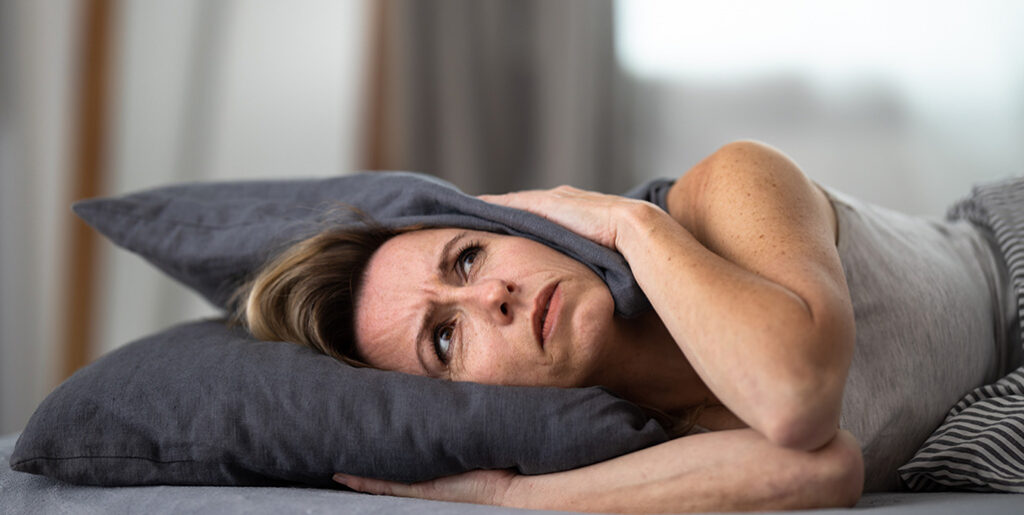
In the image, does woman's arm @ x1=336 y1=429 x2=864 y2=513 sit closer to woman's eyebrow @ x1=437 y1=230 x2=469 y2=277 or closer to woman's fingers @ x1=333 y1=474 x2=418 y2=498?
woman's fingers @ x1=333 y1=474 x2=418 y2=498

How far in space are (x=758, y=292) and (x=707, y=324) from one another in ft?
0.24

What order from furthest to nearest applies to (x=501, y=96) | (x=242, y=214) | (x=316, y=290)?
(x=501, y=96), (x=242, y=214), (x=316, y=290)

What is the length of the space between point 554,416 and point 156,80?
2.42m

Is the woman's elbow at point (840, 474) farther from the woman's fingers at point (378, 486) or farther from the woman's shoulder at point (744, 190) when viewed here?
the woman's fingers at point (378, 486)

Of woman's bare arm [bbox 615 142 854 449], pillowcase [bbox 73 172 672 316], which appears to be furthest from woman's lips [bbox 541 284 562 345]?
pillowcase [bbox 73 172 672 316]

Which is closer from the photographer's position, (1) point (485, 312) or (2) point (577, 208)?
(1) point (485, 312)

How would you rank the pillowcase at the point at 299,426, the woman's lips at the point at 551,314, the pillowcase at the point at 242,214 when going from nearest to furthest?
the pillowcase at the point at 299,426
the woman's lips at the point at 551,314
the pillowcase at the point at 242,214

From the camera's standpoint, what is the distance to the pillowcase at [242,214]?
1394 mm

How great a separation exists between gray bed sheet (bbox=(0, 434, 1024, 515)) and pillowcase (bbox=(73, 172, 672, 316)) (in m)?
0.47

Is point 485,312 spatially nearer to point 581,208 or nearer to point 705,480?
point 581,208

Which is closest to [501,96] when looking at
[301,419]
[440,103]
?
[440,103]

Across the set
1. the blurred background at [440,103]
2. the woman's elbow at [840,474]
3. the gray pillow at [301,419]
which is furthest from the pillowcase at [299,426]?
the blurred background at [440,103]

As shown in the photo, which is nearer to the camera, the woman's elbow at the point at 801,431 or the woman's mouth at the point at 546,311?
the woman's elbow at the point at 801,431

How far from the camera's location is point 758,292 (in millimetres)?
984
